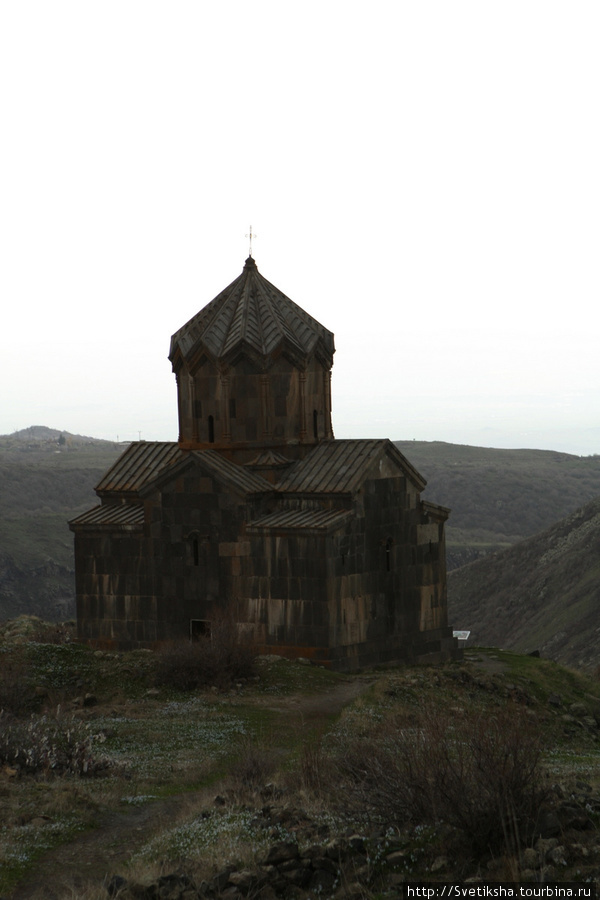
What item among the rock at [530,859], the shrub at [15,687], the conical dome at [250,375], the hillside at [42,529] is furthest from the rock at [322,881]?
the hillside at [42,529]

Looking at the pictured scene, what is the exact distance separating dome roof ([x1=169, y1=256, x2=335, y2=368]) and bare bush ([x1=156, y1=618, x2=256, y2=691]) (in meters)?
5.85

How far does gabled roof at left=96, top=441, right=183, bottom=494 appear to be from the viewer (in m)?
22.8

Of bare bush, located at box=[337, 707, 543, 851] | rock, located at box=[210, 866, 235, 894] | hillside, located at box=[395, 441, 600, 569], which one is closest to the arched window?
bare bush, located at box=[337, 707, 543, 851]

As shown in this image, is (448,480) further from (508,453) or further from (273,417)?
(273,417)

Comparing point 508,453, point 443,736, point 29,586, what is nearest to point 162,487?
point 443,736

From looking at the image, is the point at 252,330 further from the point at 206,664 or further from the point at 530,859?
the point at 530,859

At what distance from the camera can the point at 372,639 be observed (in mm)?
20562

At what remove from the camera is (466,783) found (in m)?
8.67

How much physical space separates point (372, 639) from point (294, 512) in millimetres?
2591

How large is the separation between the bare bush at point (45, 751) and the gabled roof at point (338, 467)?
866 cm

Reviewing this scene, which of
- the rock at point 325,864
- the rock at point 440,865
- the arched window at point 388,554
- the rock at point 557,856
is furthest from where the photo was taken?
the arched window at point 388,554

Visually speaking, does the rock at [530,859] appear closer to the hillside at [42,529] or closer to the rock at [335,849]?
the rock at [335,849]

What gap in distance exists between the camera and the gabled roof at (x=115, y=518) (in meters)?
21.6

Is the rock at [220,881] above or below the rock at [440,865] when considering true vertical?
below
